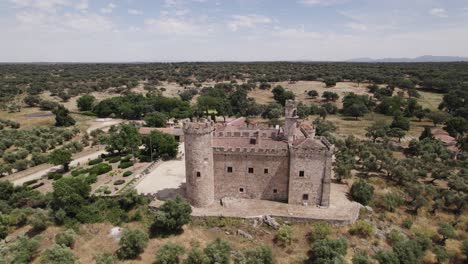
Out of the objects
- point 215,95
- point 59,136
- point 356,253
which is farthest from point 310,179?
point 215,95

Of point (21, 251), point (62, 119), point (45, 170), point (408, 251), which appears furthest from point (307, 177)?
point (62, 119)

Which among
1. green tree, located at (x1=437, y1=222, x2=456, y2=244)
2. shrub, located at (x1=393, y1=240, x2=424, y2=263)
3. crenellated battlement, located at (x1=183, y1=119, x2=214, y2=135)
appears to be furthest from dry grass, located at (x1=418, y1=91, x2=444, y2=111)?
crenellated battlement, located at (x1=183, y1=119, x2=214, y2=135)

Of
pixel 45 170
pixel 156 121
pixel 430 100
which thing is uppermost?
pixel 430 100

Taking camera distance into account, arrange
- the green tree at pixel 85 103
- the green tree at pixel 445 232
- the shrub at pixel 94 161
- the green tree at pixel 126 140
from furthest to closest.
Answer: the green tree at pixel 85 103
the green tree at pixel 126 140
the shrub at pixel 94 161
the green tree at pixel 445 232

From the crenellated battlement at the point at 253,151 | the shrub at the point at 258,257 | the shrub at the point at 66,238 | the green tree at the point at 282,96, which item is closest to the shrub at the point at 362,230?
the shrub at the point at 258,257

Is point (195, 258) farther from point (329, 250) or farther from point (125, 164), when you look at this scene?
point (125, 164)

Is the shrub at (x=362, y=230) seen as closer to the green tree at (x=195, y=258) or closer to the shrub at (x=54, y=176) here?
the green tree at (x=195, y=258)
